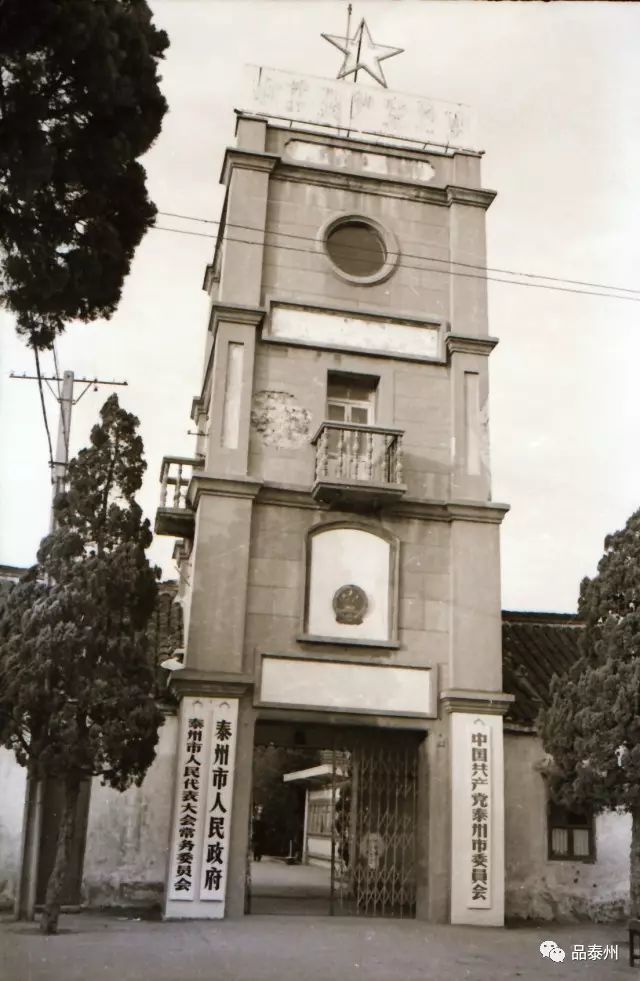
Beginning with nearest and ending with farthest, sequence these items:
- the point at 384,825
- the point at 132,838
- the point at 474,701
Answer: the point at 132,838 → the point at 474,701 → the point at 384,825

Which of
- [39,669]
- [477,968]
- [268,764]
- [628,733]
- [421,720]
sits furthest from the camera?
[268,764]

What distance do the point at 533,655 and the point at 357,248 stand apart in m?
7.83

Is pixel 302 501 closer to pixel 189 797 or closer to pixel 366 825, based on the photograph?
pixel 189 797

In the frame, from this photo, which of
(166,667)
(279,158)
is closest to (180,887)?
(166,667)

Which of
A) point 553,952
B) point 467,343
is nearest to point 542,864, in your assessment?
point 553,952

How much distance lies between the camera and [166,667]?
16.3 m

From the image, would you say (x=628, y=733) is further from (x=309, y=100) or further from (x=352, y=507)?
(x=309, y=100)

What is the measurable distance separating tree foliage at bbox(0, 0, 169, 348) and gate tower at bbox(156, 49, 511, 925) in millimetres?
6376

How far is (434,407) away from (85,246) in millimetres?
8652

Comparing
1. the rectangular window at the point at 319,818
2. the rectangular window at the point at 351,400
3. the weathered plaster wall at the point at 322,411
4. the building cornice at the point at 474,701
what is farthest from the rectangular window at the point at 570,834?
the rectangular window at the point at 319,818

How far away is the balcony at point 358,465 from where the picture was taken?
15305mm

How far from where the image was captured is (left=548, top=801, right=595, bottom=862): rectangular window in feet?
53.8

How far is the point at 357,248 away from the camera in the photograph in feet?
56.9

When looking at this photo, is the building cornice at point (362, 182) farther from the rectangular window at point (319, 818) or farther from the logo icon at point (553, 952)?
the rectangular window at point (319, 818)
